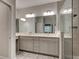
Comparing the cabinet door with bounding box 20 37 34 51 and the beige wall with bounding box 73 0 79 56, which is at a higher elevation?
the beige wall with bounding box 73 0 79 56

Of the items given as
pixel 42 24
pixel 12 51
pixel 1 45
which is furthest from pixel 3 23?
pixel 42 24

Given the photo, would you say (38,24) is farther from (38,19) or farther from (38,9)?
(38,9)

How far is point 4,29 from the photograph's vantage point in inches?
106

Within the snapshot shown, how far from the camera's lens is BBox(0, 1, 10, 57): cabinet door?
264cm

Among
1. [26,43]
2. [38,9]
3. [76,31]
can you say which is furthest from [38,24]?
[76,31]

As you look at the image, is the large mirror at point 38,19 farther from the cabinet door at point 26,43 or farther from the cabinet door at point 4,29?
the cabinet door at point 4,29

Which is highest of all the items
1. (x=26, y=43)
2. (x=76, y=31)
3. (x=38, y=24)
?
(x=38, y=24)

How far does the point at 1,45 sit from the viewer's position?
2.79 m

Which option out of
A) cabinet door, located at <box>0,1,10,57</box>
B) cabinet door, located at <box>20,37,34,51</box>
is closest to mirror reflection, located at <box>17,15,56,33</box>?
cabinet door, located at <box>20,37,34,51</box>

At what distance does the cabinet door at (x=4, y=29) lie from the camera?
264cm

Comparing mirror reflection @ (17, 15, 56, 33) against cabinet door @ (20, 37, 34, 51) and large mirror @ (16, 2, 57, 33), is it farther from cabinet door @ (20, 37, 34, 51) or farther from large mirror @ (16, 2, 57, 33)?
cabinet door @ (20, 37, 34, 51)

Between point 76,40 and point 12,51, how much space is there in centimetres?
194

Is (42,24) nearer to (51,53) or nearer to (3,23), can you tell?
(51,53)

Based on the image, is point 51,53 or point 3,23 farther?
point 51,53
